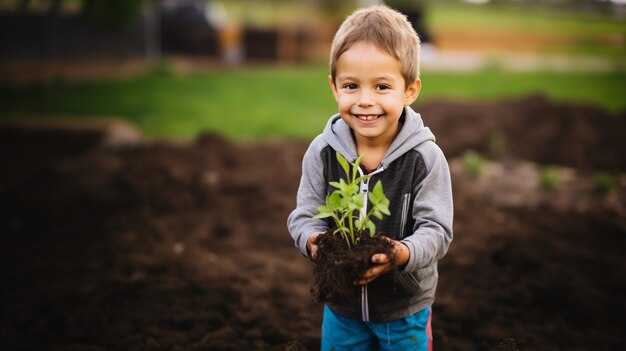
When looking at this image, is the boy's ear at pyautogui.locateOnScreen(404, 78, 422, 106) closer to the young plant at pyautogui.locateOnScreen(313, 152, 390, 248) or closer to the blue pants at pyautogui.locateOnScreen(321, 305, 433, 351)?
the young plant at pyautogui.locateOnScreen(313, 152, 390, 248)

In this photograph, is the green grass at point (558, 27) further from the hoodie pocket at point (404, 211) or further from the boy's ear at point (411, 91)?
the hoodie pocket at point (404, 211)

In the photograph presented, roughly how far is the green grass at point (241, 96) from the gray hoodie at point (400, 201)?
5396mm

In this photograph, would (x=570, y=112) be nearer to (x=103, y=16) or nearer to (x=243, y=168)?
(x=243, y=168)

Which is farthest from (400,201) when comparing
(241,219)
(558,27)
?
(558,27)

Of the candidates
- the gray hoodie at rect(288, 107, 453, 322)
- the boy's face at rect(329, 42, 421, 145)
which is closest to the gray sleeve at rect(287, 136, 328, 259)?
the gray hoodie at rect(288, 107, 453, 322)

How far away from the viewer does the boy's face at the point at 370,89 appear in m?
1.97

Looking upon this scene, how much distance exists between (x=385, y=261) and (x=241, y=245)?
2.64 meters

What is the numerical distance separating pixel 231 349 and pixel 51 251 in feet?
6.33

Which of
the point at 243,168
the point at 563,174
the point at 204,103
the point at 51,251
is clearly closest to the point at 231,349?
the point at 51,251

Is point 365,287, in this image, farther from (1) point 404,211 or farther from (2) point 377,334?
(1) point 404,211

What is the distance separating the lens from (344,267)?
6.12 feet

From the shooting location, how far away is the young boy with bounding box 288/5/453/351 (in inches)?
77.6

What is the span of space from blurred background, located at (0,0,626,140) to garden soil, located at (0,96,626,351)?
193 cm

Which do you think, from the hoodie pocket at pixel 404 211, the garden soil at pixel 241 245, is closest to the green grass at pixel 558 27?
the garden soil at pixel 241 245
